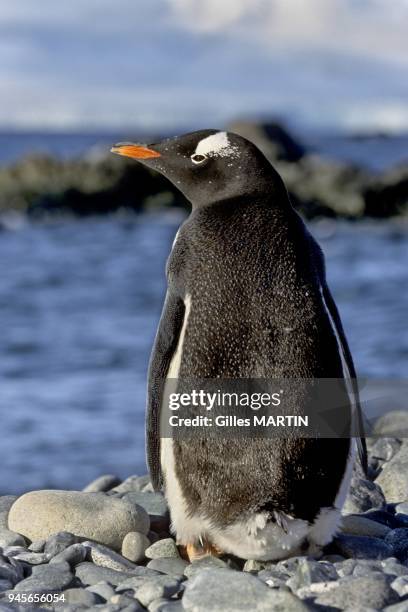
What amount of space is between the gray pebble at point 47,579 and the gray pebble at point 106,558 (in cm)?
14

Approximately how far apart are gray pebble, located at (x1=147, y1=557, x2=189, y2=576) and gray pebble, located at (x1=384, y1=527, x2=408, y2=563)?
2.14ft

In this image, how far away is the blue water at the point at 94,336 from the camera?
6.51 m

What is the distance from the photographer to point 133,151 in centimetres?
340

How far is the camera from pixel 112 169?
26.5 metres

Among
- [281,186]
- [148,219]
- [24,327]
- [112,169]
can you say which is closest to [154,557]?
[281,186]

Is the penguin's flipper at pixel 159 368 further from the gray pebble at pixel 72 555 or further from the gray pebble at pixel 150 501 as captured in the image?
the gray pebble at pixel 150 501

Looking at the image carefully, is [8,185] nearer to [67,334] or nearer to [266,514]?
[67,334]

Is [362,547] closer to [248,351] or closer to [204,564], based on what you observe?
[204,564]

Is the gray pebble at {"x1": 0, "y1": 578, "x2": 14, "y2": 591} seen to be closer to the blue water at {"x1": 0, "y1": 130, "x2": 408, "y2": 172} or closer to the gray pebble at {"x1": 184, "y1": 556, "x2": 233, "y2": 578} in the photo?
the gray pebble at {"x1": 184, "y1": 556, "x2": 233, "y2": 578}

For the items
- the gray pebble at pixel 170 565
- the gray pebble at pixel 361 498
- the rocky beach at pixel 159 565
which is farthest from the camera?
the gray pebble at pixel 361 498

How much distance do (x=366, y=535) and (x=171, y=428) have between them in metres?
0.84

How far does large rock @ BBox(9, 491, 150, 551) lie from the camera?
3236mm

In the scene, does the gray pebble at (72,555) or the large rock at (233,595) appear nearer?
the large rock at (233,595)

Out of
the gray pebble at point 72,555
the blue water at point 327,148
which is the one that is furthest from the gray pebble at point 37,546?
the blue water at point 327,148
